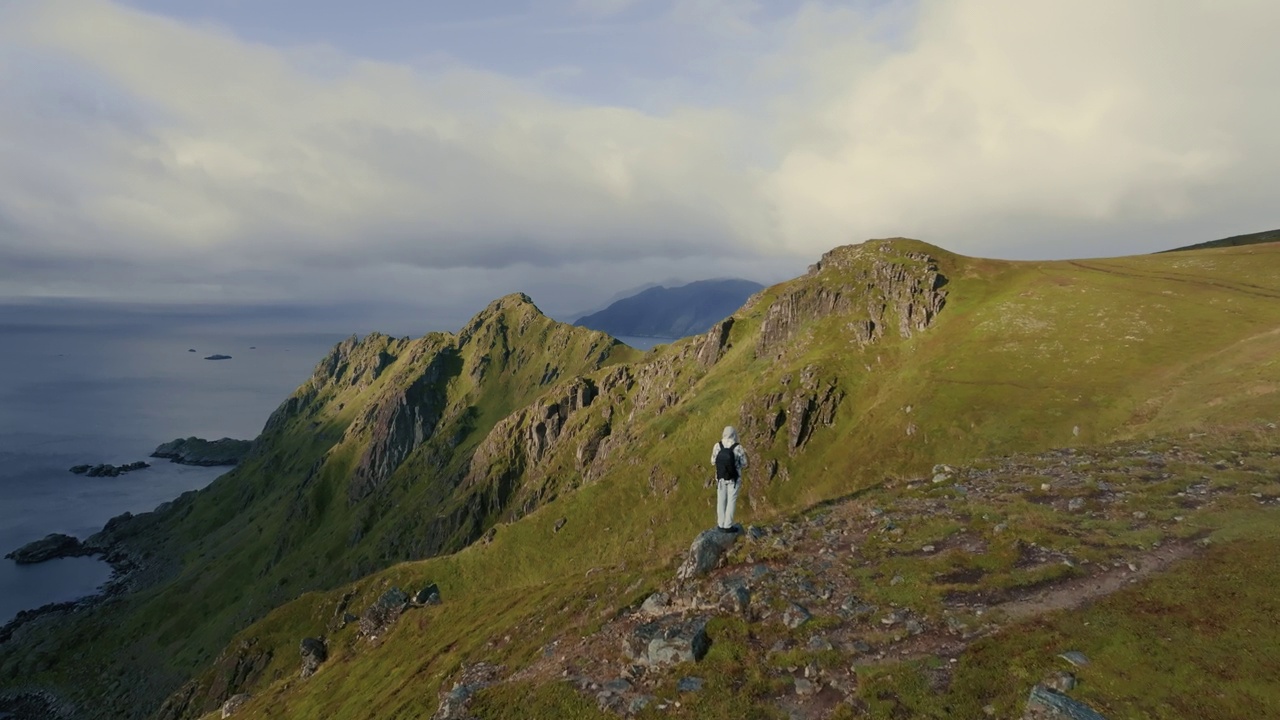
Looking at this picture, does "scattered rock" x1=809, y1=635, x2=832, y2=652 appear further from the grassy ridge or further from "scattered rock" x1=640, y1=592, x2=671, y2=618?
the grassy ridge

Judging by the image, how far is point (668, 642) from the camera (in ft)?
66.4

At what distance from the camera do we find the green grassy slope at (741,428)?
5081cm

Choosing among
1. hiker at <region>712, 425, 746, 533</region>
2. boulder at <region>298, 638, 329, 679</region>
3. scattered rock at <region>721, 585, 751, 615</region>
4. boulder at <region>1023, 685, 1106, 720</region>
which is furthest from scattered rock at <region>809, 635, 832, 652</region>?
boulder at <region>298, 638, 329, 679</region>

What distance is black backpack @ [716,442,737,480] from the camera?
25.5 meters

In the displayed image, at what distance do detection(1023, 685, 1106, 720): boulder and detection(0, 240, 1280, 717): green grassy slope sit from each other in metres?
16.6

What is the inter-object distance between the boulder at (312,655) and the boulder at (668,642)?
57647mm

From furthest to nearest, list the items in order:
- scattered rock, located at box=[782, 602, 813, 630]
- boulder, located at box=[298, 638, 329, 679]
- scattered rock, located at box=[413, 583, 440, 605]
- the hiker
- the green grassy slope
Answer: boulder, located at box=[298, 638, 329, 679], scattered rock, located at box=[413, 583, 440, 605], the green grassy slope, the hiker, scattered rock, located at box=[782, 602, 813, 630]

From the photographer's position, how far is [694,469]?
127 meters

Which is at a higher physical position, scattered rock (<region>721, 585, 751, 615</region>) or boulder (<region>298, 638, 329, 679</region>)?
scattered rock (<region>721, 585, 751, 615</region>)

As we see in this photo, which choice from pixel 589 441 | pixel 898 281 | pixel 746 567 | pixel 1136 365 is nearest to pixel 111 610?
pixel 589 441

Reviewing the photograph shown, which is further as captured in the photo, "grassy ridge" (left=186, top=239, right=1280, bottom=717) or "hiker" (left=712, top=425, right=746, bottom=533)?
"grassy ridge" (left=186, top=239, right=1280, bottom=717)

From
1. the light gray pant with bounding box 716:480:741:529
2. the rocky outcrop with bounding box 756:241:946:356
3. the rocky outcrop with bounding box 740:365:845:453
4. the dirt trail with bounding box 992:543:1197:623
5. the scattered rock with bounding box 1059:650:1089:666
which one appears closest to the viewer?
the scattered rock with bounding box 1059:650:1089:666

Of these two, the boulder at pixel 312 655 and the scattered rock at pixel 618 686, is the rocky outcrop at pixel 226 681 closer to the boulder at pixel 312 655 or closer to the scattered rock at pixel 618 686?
the boulder at pixel 312 655

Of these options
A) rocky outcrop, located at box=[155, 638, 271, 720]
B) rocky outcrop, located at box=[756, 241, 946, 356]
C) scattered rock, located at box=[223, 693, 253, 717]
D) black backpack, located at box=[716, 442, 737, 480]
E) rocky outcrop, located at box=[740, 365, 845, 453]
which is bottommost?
rocky outcrop, located at box=[155, 638, 271, 720]
